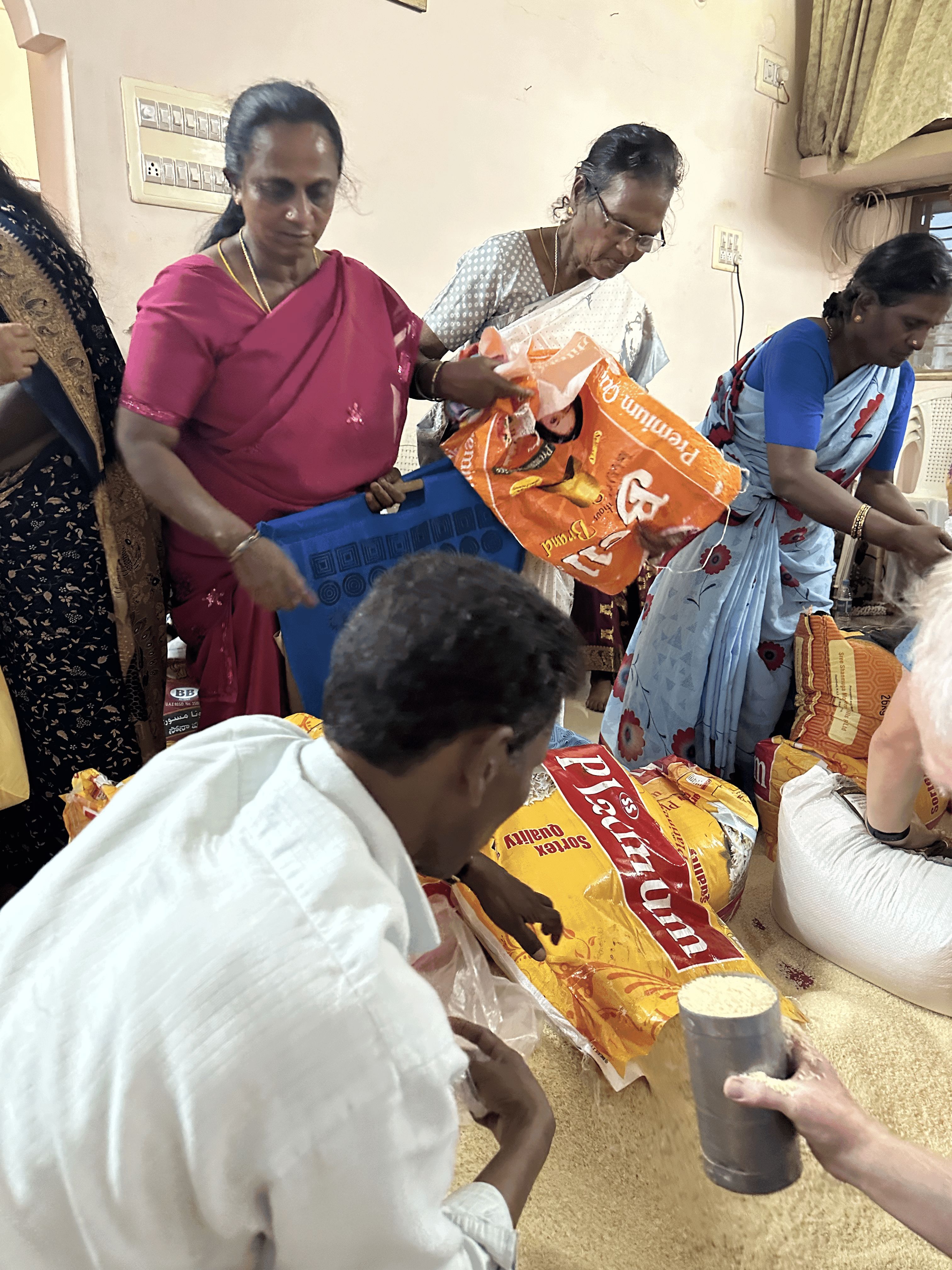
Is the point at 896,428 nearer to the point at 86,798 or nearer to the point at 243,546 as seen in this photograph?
the point at 243,546

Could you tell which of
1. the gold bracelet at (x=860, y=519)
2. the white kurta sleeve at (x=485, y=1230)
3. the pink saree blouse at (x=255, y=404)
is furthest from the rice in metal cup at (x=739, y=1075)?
the gold bracelet at (x=860, y=519)

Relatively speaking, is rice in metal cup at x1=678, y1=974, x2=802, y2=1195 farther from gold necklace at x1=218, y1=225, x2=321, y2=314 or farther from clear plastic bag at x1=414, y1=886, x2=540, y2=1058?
gold necklace at x1=218, y1=225, x2=321, y2=314

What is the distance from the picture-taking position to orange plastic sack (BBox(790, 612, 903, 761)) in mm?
1689

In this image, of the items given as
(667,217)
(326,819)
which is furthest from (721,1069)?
(667,217)

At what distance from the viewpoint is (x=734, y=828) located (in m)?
1.47

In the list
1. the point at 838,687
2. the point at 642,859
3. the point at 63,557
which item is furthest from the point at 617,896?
the point at 63,557

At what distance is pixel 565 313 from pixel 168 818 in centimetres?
129

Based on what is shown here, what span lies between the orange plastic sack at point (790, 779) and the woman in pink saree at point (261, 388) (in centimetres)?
93

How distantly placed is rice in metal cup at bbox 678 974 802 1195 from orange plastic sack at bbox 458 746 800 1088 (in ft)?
0.88

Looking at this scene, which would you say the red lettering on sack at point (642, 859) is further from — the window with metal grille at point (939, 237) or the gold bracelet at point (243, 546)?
the window with metal grille at point (939, 237)

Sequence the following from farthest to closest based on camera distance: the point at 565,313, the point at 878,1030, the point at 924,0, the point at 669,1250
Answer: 1. the point at 924,0
2. the point at 565,313
3. the point at 878,1030
4. the point at 669,1250

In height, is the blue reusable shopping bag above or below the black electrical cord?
below

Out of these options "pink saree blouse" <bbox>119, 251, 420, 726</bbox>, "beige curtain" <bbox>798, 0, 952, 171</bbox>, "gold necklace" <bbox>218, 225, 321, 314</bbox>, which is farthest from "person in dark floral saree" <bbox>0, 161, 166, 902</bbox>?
"beige curtain" <bbox>798, 0, 952, 171</bbox>

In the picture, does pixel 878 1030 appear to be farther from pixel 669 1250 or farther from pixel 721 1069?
pixel 721 1069
